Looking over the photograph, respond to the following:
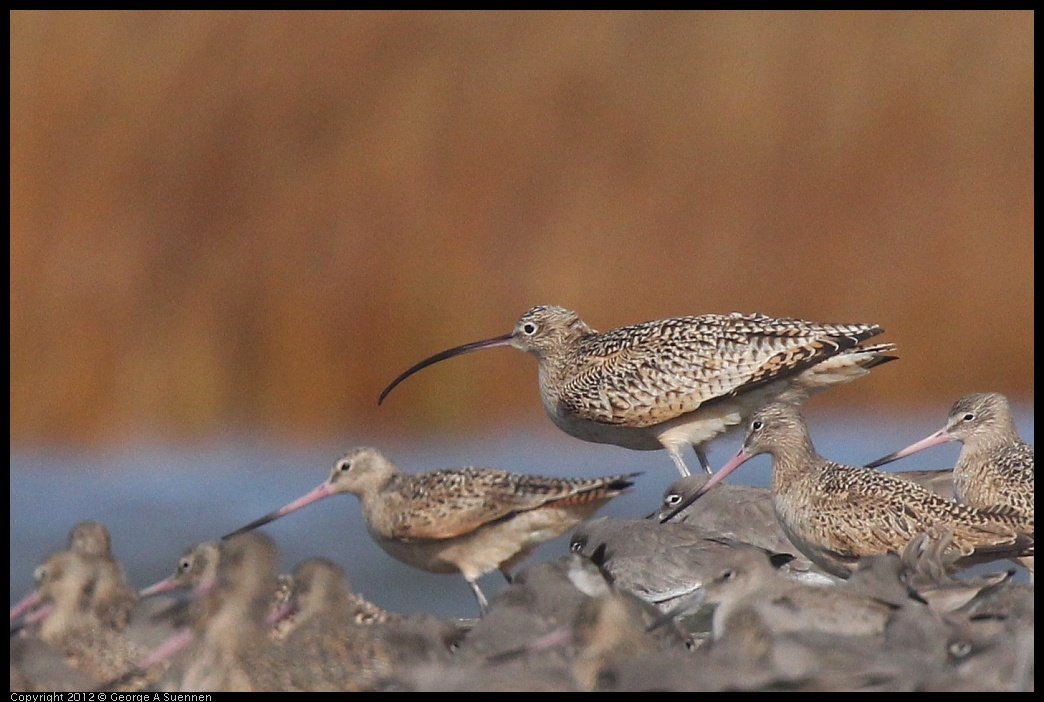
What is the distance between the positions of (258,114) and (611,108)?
3317 millimetres

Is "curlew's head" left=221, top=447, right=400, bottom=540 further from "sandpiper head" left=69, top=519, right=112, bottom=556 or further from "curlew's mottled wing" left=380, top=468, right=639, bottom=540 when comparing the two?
"sandpiper head" left=69, top=519, right=112, bottom=556

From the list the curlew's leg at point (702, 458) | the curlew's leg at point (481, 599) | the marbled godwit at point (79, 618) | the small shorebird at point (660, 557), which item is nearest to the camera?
the marbled godwit at point (79, 618)

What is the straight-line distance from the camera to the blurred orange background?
53.7ft

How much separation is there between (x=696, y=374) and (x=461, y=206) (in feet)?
26.9

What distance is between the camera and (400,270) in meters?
16.7

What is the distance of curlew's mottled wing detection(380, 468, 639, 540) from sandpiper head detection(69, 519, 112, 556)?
3.71ft

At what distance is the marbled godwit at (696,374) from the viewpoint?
8.95 m

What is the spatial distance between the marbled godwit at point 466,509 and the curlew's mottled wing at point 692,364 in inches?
79.1

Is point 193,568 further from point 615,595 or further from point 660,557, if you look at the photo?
point 660,557

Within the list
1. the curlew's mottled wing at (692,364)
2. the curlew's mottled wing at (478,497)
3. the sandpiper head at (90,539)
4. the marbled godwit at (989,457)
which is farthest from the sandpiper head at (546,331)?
the sandpiper head at (90,539)

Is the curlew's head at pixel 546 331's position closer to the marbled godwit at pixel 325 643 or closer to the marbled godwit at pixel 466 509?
the marbled godwit at pixel 466 509

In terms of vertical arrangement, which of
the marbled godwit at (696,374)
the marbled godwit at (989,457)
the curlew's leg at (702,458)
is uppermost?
the marbled godwit at (696,374)

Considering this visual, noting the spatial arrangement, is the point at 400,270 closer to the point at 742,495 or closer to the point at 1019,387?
the point at 1019,387
